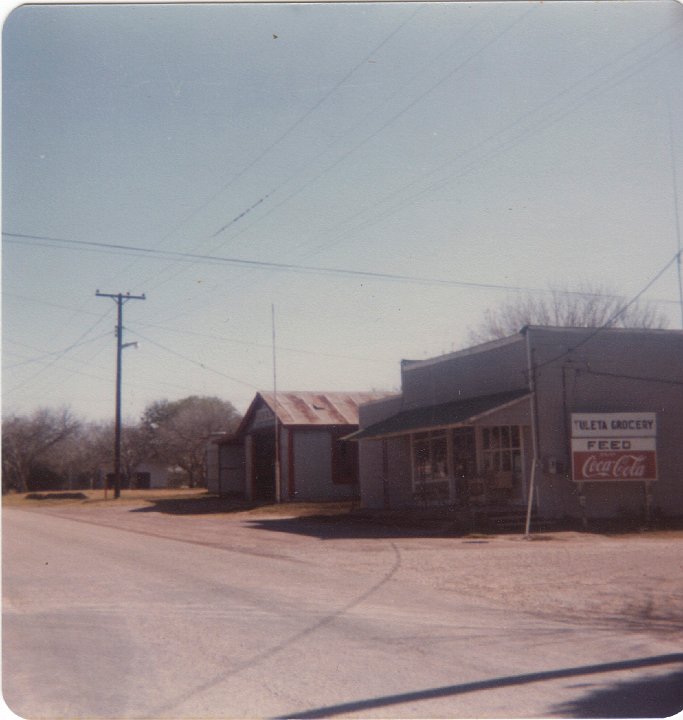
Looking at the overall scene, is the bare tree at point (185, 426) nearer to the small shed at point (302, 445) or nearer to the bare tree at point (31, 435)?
the small shed at point (302, 445)

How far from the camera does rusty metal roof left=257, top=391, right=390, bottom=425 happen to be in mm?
38094

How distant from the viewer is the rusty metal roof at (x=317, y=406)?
125 ft

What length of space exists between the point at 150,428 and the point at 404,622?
44.6m

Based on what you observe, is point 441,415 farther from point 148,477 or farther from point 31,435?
point 148,477

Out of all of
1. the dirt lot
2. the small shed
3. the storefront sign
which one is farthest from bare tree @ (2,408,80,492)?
the storefront sign

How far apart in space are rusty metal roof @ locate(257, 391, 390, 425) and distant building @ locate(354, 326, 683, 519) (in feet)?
43.0

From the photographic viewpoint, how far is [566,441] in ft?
75.3

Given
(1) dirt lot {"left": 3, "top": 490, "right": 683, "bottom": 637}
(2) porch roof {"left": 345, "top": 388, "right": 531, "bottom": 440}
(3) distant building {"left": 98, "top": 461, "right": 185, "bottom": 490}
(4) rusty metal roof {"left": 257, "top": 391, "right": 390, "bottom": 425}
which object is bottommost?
(1) dirt lot {"left": 3, "top": 490, "right": 683, "bottom": 637}

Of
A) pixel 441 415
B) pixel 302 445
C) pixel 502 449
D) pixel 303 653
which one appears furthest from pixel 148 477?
pixel 303 653

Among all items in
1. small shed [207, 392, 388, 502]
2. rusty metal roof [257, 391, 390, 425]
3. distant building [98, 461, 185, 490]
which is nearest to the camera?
small shed [207, 392, 388, 502]

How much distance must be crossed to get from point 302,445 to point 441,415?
14249 mm

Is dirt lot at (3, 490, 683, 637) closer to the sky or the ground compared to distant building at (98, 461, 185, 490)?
closer to the ground

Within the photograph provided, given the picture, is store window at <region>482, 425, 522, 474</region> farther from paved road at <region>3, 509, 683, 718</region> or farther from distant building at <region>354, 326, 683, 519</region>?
paved road at <region>3, 509, 683, 718</region>

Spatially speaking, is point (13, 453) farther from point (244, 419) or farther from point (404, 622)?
point (404, 622)
